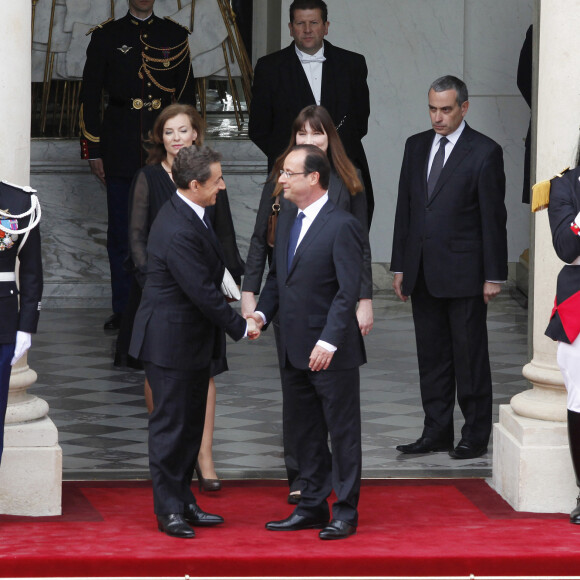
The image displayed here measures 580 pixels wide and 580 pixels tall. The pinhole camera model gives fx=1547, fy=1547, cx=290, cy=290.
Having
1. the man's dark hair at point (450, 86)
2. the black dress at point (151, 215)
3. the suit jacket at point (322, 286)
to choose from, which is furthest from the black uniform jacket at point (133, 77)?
the suit jacket at point (322, 286)

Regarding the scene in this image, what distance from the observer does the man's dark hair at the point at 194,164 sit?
5.58 metres

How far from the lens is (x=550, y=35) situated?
241 inches

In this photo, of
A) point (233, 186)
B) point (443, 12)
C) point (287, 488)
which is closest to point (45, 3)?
point (233, 186)

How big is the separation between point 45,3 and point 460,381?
5.52 metres

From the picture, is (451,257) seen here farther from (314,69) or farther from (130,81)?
(130,81)

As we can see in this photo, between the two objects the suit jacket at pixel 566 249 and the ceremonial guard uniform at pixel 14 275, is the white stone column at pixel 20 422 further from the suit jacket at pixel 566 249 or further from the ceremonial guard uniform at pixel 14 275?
the suit jacket at pixel 566 249

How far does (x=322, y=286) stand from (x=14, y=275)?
1.13 meters

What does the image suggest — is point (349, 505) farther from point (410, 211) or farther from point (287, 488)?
point (410, 211)

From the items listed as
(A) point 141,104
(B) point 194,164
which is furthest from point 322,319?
(A) point 141,104

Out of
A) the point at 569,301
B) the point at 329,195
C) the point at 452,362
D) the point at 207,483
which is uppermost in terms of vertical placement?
the point at 329,195

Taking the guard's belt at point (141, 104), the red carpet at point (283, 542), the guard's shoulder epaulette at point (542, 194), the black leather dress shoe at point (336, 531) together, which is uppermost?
the guard's belt at point (141, 104)

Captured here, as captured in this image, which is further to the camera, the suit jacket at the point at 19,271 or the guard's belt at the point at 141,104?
the guard's belt at the point at 141,104

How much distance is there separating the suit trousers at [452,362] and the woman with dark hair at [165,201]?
3.37ft

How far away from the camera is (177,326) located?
5578 mm
